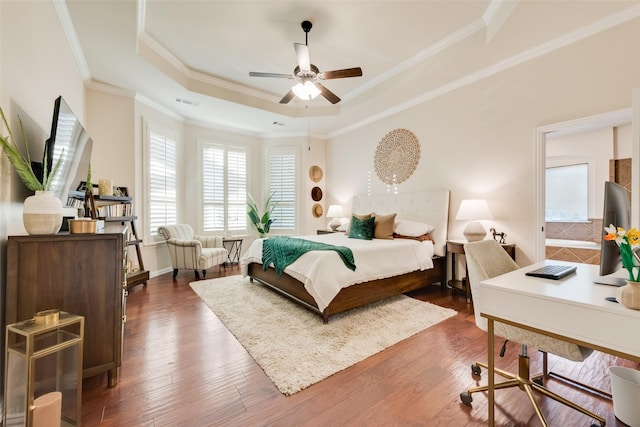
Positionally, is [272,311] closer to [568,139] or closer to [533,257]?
[533,257]

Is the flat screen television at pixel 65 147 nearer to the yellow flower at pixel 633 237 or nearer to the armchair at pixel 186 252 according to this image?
the armchair at pixel 186 252

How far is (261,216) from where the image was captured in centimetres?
638

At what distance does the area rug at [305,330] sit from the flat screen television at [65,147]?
1.87 metres

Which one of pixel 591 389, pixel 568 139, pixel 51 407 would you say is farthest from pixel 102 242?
pixel 568 139

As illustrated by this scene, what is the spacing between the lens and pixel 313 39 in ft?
10.6

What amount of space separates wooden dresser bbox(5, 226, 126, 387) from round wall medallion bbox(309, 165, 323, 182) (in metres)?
4.81

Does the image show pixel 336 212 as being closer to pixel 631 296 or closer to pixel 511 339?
pixel 511 339

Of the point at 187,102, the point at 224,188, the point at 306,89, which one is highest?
the point at 187,102

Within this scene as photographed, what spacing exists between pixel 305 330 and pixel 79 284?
179cm

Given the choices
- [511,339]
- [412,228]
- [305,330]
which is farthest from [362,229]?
[511,339]

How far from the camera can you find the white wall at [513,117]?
2621 mm

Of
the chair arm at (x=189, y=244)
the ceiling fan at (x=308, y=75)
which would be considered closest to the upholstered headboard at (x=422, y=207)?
the ceiling fan at (x=308, y=75)

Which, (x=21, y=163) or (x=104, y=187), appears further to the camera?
(x=104, y=187)

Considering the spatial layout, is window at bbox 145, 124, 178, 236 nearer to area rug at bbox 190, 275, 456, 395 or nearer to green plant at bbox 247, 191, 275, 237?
green plant at bbox 247, 191, 275, 237
